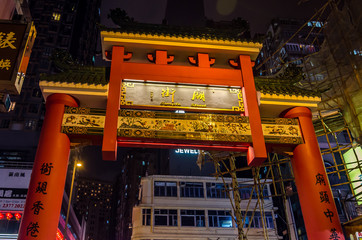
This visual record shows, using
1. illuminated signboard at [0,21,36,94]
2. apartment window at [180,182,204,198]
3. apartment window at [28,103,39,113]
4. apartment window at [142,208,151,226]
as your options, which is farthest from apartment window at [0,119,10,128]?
illuminated signboard at [0,21,36,94]

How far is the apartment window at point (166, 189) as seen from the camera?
1213 inches

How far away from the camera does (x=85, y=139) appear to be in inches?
369

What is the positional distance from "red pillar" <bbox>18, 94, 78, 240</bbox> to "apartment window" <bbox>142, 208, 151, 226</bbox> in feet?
70.4

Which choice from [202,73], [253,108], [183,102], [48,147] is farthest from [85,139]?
[253,108]

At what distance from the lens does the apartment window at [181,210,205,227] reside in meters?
29.6

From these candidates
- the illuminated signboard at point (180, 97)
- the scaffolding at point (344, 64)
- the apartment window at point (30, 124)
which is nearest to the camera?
the illuminated signboard at point (180, 97)

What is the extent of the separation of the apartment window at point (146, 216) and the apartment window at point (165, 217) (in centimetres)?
71

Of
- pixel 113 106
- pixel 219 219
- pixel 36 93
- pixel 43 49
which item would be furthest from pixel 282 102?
pixel 43 49

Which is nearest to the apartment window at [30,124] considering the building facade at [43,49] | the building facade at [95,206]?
the building facade at [43,49]

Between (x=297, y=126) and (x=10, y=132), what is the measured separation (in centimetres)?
4224

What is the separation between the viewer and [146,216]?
95.1 ft

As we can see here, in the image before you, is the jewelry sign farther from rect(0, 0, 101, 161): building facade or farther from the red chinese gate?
rect(0, 0, 101, 161): building facade

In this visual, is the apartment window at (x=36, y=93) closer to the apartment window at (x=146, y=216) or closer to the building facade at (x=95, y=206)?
the apartment window at (x=146, y=216)

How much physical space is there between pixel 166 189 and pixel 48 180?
77.7 feet
